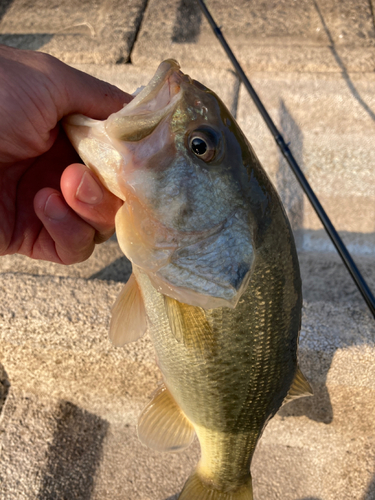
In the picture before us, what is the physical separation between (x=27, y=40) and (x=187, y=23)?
1.42m

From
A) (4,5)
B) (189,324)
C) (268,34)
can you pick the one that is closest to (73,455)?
(189,324)

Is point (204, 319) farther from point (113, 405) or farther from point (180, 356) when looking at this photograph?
point (113, 405)

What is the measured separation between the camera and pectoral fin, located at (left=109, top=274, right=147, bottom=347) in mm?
1281

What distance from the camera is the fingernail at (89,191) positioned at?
47.6 inches

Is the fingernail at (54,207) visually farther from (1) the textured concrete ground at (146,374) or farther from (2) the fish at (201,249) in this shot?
(1) the textured concrete ground at (146,374)

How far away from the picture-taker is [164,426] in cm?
147

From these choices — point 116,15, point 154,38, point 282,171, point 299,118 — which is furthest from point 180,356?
point 116,15

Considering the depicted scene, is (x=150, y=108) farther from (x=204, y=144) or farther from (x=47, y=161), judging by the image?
(x=47, y=161)

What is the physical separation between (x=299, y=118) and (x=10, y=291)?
8.28 ft

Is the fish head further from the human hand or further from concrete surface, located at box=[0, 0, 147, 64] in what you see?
concrete surface, located at box=[0, 0, 147, 64]

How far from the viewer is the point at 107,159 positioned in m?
1.07

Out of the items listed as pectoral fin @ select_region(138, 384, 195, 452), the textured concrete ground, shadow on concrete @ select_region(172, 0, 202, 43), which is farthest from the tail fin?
Answer: shadow on concrete @ select_region(172, 0, 202, 43)

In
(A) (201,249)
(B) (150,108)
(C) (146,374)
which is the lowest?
(C) (146,374)

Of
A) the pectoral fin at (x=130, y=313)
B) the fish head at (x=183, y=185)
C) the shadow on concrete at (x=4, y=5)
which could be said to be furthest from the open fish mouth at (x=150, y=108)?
the shadow on concrete at (x=4, y=5)
